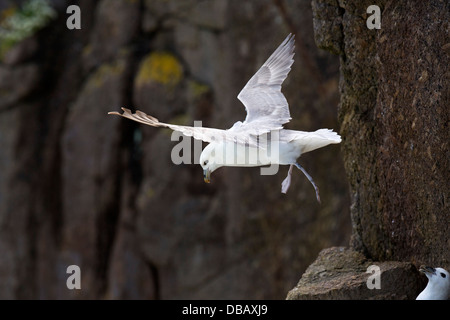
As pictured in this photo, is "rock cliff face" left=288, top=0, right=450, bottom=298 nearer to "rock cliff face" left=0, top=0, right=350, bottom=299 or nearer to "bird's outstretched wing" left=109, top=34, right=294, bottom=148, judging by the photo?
"bird's outstretched wing" left=109, top=34, right=294, bottom=148

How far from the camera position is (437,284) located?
138 inches

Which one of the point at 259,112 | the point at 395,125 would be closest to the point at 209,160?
the point at 259,112

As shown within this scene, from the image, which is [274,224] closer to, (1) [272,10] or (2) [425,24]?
(1) [272,10]

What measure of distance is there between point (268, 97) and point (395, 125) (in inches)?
30.6

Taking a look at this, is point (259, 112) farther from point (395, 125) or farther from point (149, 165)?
point (149, 165)

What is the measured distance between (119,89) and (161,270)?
240 centimetres

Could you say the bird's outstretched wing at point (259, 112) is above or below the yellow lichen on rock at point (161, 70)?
below

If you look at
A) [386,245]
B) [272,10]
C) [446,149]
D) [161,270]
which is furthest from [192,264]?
[446,149]

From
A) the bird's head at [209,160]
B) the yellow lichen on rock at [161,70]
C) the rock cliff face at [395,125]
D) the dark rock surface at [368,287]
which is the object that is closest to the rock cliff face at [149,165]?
the yellow lichen on rock at [161,70]

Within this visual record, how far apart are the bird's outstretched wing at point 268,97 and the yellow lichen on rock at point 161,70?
4325mm

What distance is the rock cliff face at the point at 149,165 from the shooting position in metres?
7.99

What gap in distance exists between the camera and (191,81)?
890cm

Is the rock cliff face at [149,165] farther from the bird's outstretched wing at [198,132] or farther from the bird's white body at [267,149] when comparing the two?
the bird's outstretched wing at [198,132]

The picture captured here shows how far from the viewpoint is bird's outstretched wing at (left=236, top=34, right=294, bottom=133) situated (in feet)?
A: 12.8
